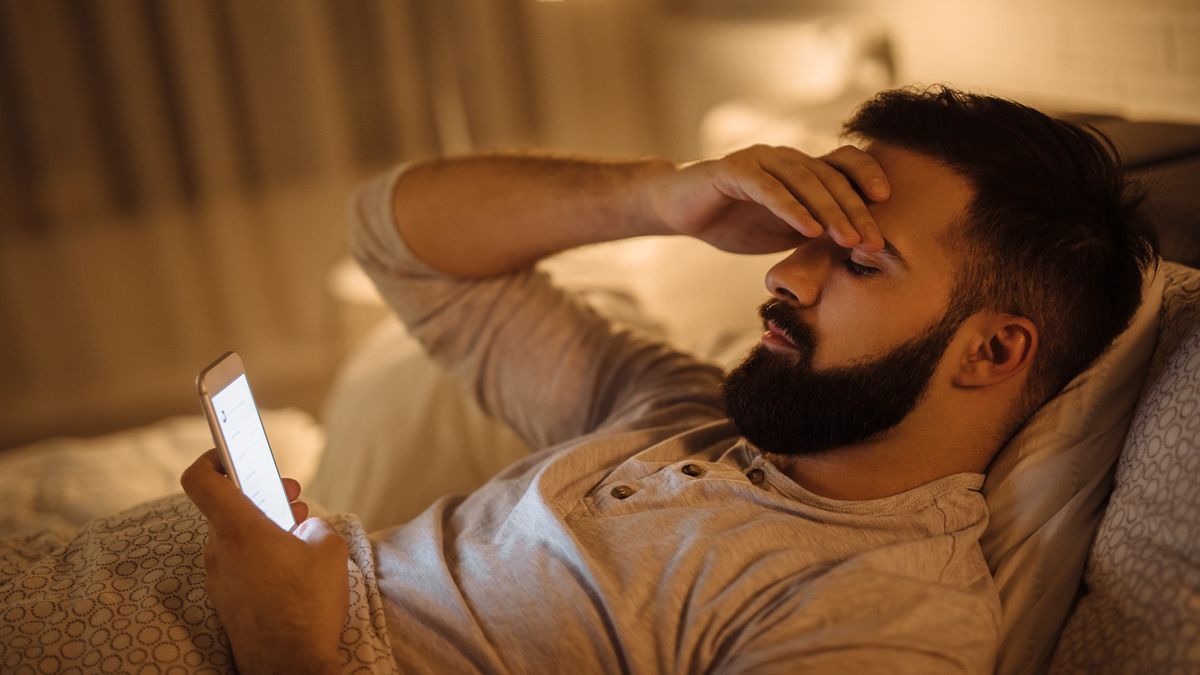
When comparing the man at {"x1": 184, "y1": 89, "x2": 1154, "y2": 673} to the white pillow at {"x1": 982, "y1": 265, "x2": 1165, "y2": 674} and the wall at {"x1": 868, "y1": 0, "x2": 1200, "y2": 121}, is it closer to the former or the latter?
the white pillow at {"x1": 982, "y1": 265, "x2": 1165, "y2": 674}

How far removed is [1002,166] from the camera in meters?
1.02

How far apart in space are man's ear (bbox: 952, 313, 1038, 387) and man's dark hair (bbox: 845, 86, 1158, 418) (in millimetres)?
11

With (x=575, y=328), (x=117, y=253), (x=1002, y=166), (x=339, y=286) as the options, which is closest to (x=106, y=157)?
(x=117, y=253)

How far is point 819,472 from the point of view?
1.08 meters

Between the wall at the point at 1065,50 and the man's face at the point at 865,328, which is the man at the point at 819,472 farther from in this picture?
the wall at the point at 1065,50

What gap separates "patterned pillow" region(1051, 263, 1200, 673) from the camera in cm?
81

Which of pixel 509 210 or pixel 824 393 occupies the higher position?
pixel 509 210

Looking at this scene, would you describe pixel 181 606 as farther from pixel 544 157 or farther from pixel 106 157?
pixel 106 157

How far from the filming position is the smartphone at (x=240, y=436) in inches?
35.7

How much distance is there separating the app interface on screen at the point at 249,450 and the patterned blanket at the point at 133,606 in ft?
0.30

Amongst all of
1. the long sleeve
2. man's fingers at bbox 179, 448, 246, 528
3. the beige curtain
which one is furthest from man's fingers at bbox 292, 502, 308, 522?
Answer: the beige curtain

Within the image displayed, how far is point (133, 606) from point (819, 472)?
2.17ft

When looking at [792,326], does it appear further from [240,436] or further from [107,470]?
[107,470]

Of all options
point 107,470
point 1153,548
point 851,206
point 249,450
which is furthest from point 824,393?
point 107,470
